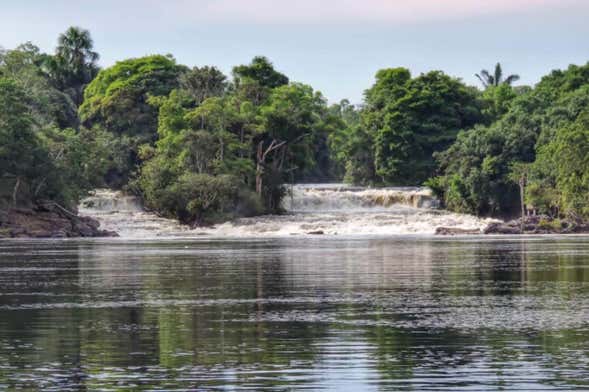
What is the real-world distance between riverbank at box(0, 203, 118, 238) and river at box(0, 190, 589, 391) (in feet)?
110

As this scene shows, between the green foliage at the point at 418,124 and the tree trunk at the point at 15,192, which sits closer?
the tree trunk at the point at 15,192

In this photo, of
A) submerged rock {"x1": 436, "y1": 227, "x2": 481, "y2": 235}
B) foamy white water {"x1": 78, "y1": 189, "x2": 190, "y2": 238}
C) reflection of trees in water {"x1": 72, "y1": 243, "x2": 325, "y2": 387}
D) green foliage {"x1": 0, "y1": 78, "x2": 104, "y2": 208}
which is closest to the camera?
reflection of trees in water {"x1": 72, "y1": 243, "x2": 325, "y2": 387}

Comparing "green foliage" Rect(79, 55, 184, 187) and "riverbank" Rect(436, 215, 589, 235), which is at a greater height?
"green foliage" Rect(79, 55, 184, 187)

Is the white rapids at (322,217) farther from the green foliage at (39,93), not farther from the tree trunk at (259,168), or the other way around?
the green foliage at (39,93)

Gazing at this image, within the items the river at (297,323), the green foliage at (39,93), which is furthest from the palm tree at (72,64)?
the river at (297,323)

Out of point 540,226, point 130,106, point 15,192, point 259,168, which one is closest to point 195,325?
point 15,192

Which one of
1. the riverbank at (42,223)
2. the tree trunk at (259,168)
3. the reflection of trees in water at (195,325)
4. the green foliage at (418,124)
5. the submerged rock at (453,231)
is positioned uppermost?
the green foliage at (418,124)

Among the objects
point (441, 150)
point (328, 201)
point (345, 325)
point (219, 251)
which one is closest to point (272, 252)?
point (219, 251)

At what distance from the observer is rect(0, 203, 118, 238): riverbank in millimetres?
95750

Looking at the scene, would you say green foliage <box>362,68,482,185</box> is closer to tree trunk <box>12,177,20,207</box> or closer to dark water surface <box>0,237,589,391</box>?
tree trunk <box>12,177,20,207</box>

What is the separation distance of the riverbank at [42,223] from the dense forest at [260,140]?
984 millimetres

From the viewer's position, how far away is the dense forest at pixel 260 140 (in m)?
98.6

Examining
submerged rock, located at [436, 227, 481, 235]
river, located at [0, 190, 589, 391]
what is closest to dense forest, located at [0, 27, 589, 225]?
submerged rock, located at [436, 227, 481, 235]

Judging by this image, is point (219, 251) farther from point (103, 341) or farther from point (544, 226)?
point (103, 341)
